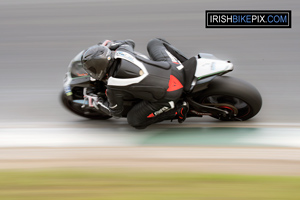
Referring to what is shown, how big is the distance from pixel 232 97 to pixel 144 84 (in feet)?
3.14

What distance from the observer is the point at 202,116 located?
4434mm

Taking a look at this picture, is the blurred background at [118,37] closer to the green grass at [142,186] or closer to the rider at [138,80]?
the rider at [138,80]

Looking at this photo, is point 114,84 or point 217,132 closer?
point 114,84

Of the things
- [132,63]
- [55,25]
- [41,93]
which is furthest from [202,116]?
[55,25]

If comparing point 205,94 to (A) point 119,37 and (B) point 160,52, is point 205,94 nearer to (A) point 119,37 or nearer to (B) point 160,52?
(B) point 160,52

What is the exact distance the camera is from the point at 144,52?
19.1 ft

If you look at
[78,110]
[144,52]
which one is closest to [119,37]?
[144,52]

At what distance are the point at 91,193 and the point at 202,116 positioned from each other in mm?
1885

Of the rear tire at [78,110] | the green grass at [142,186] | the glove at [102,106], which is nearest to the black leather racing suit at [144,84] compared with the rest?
the glove at [102,106]

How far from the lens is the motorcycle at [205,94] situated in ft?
13.0

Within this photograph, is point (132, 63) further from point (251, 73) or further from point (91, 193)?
point (251, 73)

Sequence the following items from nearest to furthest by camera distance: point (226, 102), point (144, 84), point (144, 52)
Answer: point (144, 84)
point (226, 102)
point (144, 52)

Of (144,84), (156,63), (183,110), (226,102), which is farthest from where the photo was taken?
(226,102)

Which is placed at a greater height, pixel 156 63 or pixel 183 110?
pixel 156 63
